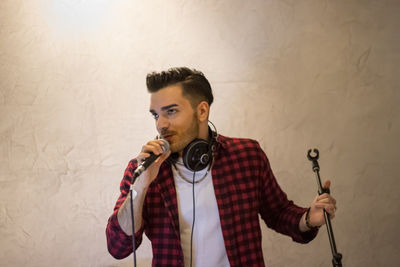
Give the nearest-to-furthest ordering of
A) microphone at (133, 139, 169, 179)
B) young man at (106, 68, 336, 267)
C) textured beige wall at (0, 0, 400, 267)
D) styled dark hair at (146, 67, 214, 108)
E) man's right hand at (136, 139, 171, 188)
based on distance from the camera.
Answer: microphone at (133, 139, 169, 179) → man's right hand at (136, 139, 171, 188) → young man at (106, 68, 336, 267) → styled dark hair at (146, 67, 214, 108) → textured beige wall at (0, 0, 400, 267)

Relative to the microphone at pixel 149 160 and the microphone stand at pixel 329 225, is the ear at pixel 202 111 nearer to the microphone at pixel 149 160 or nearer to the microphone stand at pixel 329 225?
the microphone at pixel 149 160

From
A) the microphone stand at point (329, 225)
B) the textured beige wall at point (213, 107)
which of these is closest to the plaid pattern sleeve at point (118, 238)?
the textured beige wall at point (213, 107)

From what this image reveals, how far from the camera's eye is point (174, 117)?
1.42 m

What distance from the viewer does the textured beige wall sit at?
6.08ft

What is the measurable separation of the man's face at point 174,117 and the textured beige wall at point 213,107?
515mm

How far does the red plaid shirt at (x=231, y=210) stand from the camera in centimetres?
138

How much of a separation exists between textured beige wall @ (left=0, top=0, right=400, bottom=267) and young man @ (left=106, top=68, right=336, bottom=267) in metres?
0.49

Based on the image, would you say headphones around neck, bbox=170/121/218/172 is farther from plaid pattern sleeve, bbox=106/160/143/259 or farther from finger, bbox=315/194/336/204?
finger, bbox=315/194/336/204

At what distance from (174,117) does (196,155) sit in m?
0.18

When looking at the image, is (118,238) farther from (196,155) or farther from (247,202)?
(247,202)

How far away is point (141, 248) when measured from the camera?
1.94 metres

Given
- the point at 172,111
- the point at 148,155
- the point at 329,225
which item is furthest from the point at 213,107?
the point at 329,225

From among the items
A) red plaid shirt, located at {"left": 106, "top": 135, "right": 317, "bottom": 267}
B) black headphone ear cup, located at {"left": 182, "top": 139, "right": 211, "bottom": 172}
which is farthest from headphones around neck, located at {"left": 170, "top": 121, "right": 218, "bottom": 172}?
red plaid shirt, located at {"left": 106, "top": 135, "right": 317, "bottom": 267}

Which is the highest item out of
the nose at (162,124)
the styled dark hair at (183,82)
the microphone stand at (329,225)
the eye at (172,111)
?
the styled dark hair at (183,82)
